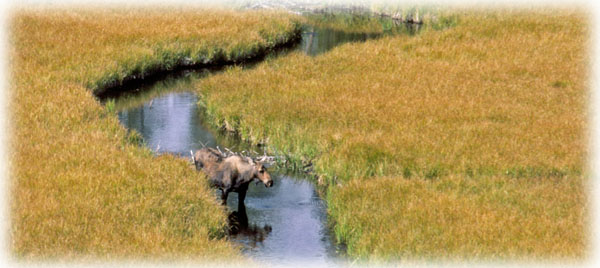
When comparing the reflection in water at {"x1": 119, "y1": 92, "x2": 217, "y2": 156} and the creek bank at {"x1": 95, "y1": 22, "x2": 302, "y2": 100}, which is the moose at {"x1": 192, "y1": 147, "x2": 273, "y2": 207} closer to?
the reflection in water at {"x1": 119, "y1": 92, "x2": 217, "y2": 156}

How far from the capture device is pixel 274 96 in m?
19.6

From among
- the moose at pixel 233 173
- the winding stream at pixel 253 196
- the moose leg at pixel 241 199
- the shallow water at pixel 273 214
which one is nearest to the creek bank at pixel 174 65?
the winding stream at pixel 253 196

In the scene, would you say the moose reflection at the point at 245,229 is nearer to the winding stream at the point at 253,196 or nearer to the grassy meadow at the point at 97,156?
the winding stream at the point at 253,196

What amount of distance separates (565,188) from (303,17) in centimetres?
2518

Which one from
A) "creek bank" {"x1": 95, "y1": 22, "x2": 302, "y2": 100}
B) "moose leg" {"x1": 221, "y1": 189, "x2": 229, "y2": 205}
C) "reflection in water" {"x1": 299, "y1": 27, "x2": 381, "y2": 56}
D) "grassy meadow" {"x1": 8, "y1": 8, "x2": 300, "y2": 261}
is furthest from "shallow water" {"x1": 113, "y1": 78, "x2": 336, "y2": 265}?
"reflection in water" {"x1": 299, "y1": 27, "x2": 381, "y2": 56}

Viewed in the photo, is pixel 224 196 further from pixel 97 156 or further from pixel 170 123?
pixel 170 123

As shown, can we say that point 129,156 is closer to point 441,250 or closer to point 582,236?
point 441,250

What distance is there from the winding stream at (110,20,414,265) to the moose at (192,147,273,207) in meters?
0.36

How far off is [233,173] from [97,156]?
247cm

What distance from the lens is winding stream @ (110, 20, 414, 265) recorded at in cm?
1191

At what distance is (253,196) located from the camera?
1405 centimetres

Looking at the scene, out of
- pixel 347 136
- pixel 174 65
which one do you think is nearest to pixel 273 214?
pixel 347 136

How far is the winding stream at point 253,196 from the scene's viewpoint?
1191 centimetres

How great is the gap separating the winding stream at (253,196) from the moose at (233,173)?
36cm
